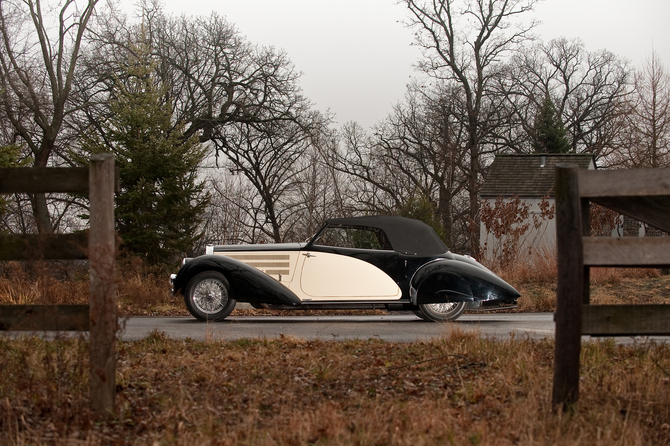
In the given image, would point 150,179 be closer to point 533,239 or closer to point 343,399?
point 533,239

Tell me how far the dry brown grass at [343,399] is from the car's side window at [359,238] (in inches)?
175

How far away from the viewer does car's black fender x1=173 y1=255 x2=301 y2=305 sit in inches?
397

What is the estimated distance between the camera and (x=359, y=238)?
10.7 meters

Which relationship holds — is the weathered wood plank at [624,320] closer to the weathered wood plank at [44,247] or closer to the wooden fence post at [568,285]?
the wooden fence post at [568,285]

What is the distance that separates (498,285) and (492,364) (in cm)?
468

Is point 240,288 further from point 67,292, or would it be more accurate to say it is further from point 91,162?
point 91,162

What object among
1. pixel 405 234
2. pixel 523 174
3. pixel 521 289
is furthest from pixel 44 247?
pixel 523 174

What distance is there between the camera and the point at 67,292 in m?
12.8

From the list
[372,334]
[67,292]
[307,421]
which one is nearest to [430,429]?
[307,421]

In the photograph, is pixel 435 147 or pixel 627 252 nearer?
pixel 627 252

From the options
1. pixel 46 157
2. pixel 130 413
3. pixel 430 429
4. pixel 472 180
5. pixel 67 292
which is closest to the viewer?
pixel 430 429

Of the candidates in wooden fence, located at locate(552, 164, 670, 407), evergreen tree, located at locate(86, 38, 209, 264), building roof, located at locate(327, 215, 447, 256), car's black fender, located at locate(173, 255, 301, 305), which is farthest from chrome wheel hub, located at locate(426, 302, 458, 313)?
evergreen tree, located at locate(86, 38, 209, 264)

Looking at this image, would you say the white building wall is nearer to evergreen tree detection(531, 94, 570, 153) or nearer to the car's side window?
evergreen tree detection(531, 94, 570, 153)

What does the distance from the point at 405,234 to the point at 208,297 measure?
3040 millimetres
